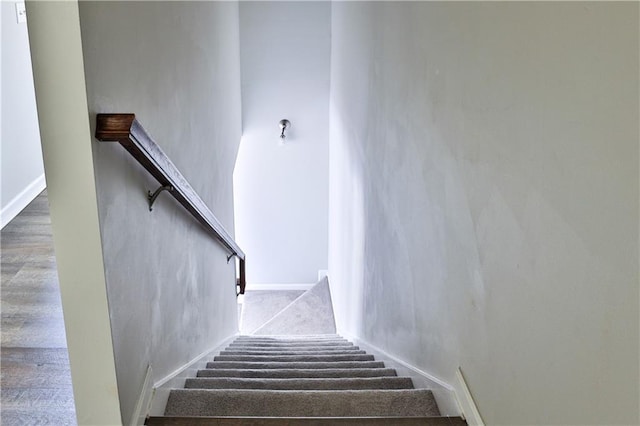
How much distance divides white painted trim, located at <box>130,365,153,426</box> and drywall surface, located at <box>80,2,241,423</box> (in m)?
0.04

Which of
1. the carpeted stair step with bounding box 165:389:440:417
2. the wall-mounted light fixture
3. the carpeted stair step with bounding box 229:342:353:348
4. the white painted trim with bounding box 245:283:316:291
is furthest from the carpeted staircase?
the white painted trim with bounding box 245:283:316:291

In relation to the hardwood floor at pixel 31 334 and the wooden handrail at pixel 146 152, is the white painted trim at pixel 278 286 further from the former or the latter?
the wooden handrail at pixel 146 152

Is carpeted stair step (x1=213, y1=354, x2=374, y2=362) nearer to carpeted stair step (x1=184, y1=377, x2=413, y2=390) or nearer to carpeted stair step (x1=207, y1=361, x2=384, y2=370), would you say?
carpeted stair step (x1=207, y1=361, x2=384, y2=370)

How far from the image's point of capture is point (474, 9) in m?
1.57

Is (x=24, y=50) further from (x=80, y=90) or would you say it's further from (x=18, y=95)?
(x=80, y=90)

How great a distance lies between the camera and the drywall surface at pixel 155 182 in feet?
4.89

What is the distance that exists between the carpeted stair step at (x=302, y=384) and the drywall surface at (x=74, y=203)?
0.96 m

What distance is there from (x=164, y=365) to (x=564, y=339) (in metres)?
1.54

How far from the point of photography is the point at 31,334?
2430 millimetres

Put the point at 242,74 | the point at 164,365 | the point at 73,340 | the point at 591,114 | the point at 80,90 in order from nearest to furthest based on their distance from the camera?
the point at 591,114
the point at 80,90
the point at 73,340
the point at 164,365
the point at 242,74

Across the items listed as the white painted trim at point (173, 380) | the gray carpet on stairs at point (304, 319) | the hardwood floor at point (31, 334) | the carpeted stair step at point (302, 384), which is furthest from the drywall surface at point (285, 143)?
the carpeted stair step at point (302, 384)

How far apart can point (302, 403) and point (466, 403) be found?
25.5 inches

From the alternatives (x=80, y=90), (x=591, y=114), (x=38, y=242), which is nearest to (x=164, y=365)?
(x=80, y=90)

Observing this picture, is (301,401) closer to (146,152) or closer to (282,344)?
(146,152)
